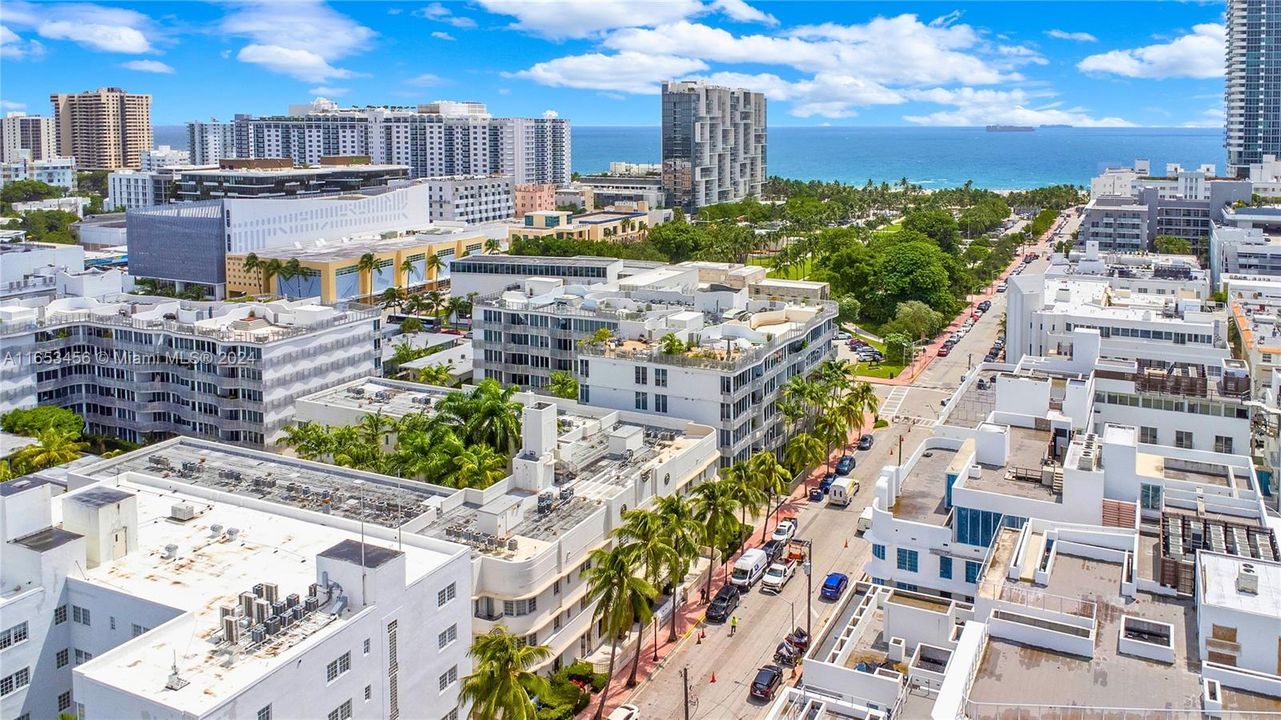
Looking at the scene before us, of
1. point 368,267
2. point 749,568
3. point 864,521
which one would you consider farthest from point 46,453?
point 368,267

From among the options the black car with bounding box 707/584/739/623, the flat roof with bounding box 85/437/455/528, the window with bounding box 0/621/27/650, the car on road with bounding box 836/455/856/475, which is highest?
the flat roof with bounding box 85/437/455/528

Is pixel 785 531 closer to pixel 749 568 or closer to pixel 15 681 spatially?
pixel 749 568

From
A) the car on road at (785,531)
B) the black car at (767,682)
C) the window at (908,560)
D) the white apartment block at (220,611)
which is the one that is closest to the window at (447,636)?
the white apartment block at (220,611)

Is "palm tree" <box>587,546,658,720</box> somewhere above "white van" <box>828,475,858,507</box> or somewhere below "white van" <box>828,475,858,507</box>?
above

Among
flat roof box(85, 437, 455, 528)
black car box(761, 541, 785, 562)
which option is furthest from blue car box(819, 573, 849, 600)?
flat roof box(85, 437, 455, 528)

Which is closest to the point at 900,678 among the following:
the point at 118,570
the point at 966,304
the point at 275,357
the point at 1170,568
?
the point at 1170,568

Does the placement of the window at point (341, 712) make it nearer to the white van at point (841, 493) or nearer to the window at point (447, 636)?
the window at point (447, 636)

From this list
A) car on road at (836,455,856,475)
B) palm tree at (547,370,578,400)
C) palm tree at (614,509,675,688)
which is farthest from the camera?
car on road at (836,455,856,475)

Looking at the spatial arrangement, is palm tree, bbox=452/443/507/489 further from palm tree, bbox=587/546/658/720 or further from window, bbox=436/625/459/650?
window, bbox=436/625/459/650
